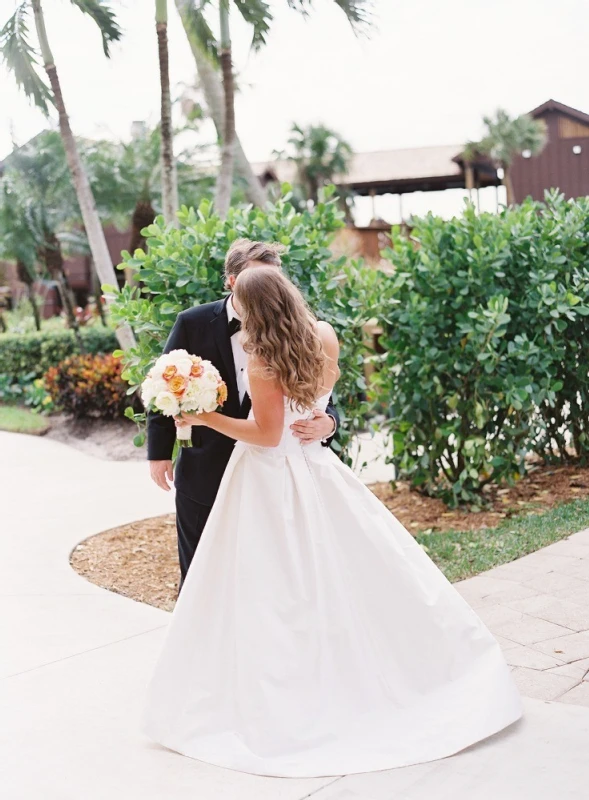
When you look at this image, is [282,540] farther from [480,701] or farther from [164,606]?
[164,606]

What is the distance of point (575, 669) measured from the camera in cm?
380

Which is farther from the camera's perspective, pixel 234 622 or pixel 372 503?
pixel 372 503

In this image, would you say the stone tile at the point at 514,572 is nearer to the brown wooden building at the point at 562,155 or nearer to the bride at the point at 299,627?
the bride at the point at 299,627

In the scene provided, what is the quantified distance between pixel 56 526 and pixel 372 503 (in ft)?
13.3

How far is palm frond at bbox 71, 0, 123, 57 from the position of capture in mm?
11430

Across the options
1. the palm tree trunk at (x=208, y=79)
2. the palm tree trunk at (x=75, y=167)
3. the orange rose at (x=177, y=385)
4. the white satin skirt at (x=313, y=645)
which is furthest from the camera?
the palm tree trunk at (x=208, y=79)

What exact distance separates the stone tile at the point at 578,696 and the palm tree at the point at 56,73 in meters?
8.24

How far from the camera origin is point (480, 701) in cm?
325

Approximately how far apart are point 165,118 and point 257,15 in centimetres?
204

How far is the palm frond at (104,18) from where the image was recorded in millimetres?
11430

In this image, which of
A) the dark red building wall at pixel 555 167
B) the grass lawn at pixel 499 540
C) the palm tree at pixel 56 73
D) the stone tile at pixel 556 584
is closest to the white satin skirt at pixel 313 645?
the stone tile at pixel 556 584

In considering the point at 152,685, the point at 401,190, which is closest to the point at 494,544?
the point at 152,685

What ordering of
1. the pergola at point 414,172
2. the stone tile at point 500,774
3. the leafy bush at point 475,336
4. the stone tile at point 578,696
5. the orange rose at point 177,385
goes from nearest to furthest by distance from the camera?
1. the stone tile at point 500,774
2. the orange rose at point 177,385
3. the stone tile at point 578,696
4. the leafy bush at point 475,336
5. the pergola at point 414,172

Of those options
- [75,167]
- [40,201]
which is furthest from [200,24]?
[40,201]
